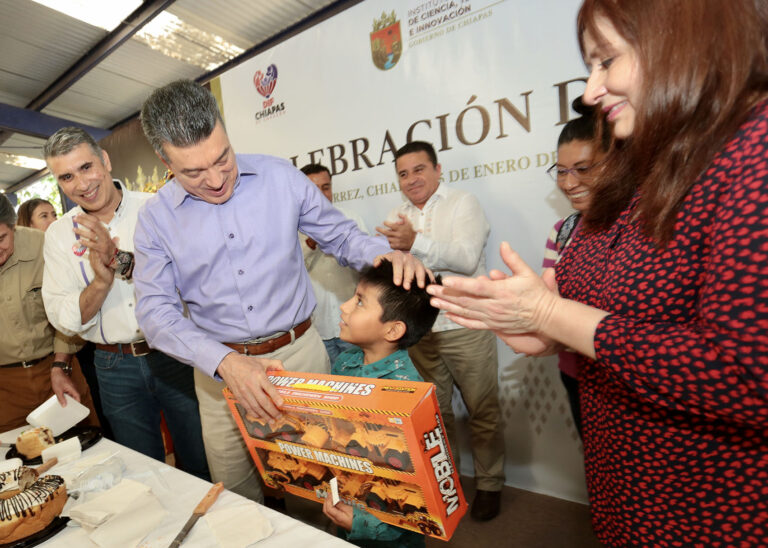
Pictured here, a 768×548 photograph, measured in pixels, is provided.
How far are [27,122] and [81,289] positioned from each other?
17.8 feet

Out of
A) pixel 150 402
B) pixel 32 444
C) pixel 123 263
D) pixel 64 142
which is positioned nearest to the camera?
pixel 32 444

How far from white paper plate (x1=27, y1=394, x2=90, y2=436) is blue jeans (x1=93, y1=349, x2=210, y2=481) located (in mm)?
393

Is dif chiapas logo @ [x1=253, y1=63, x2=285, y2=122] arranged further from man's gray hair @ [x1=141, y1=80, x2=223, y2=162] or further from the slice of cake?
the slice of cake

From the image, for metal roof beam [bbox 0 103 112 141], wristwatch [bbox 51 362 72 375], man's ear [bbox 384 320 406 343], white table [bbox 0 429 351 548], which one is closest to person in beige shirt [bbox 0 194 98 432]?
wristwatch [bbox 51 362 72 375]

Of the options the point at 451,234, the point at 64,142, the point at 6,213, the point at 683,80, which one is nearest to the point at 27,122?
the point at 6,213

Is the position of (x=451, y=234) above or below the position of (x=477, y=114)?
below

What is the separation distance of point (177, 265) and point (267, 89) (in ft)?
8.20

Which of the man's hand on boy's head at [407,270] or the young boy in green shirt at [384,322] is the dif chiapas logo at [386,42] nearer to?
the young boy in green shirt at [384,322]

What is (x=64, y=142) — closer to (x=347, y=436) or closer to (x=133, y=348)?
(x=133, y=348)

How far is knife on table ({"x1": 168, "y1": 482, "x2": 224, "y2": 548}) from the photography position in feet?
3.17

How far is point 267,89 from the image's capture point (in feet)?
11.6

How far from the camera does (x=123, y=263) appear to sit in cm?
194

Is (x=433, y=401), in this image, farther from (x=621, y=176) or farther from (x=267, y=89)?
(x=267, y=89)

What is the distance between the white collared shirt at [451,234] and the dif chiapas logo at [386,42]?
927 millimetres
